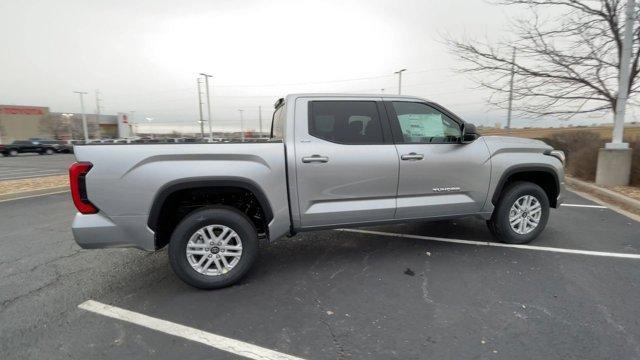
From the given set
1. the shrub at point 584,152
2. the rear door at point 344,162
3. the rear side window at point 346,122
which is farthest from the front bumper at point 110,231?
the shrub at point 584,152

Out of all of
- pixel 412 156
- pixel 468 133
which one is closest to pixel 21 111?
pixel 412 156

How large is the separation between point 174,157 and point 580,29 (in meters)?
9.93

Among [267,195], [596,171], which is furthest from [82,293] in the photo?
[596,171]

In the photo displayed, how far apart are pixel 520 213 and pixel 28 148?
45.3 m

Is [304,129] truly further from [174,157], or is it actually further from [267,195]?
[174,157]

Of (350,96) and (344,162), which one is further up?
(350,96)

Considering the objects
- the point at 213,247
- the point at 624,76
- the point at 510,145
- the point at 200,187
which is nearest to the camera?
the point at 200,187

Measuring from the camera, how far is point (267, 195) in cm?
337

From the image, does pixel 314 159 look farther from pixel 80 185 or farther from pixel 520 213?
pixel 520 213

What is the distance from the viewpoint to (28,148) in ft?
117

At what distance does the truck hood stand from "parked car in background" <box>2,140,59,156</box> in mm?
43304

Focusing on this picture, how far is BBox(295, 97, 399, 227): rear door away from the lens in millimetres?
3529

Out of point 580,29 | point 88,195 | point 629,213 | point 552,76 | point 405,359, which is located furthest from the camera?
point 552,76

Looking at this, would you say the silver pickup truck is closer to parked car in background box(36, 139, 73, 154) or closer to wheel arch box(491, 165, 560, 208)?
wheel arch box(491, 165, 560, 208)
